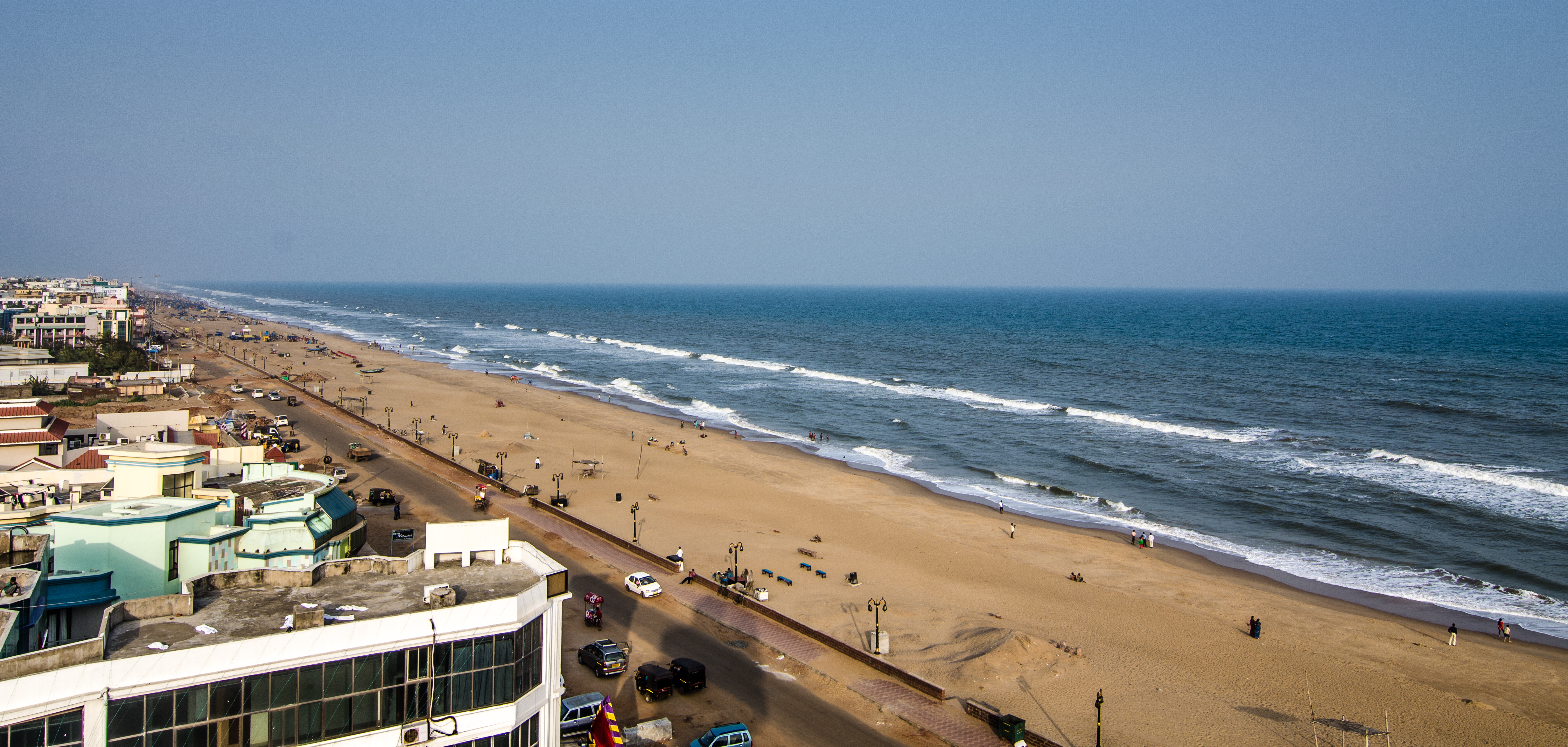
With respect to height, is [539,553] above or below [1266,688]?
above

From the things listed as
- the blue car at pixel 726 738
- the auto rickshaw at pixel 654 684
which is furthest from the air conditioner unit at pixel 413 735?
the auto rickshaw at pixel 654 684

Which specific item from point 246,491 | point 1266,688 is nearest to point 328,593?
point 246,491

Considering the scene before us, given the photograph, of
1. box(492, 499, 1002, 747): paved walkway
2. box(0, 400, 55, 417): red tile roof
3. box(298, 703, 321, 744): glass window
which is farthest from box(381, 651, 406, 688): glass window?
box(0, 400, 55, 417): red tile roof

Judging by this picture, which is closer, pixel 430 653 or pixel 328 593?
pixel 430 653

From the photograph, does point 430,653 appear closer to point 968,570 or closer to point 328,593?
point 328,593

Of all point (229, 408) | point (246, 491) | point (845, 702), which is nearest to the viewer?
point (845, 702)

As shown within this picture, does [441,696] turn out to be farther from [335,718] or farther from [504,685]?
[335,718]

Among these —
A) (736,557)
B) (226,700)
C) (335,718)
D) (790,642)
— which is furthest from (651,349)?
(226,700)
